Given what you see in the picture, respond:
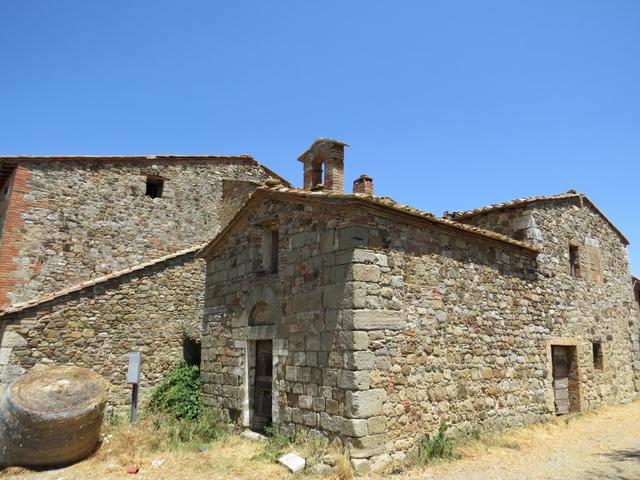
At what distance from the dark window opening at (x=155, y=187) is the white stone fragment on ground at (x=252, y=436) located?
868cm

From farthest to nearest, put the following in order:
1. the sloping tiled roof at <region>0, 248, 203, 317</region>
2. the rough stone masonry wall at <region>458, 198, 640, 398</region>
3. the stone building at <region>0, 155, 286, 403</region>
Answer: the rough stone masonry wall at <region>458, 198, 640, 398</region> → the stone building at <region>0, 155, 286, 403</region> → the sloping tiled roof at <region>0, 248, 203, 317</region>

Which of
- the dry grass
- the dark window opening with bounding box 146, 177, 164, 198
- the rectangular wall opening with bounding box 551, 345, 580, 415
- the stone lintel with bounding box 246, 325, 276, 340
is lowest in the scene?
the dry grass

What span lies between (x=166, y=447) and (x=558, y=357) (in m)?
9.27

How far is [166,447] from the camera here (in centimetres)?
879

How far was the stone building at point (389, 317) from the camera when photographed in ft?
24.5

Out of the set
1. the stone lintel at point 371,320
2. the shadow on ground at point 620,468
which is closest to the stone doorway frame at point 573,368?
the shadow on ground at point 620,468

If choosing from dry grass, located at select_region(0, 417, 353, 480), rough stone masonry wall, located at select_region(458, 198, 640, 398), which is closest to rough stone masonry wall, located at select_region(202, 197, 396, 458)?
dry grass, located at select_region(0, 417, 353, 480)

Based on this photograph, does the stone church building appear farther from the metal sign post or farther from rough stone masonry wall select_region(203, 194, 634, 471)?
the metal sign post

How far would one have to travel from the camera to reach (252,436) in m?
9.27

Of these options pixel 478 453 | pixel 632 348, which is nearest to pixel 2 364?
pixel 478 453

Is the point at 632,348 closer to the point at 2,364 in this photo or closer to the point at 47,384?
the point at 47,384

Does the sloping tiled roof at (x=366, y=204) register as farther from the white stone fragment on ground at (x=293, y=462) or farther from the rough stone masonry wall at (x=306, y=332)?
the white stone fragment on ground at (x=293, y=462)

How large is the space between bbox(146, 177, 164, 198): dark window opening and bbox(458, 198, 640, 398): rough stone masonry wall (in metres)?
9.75

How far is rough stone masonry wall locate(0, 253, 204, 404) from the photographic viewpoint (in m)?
10.4
